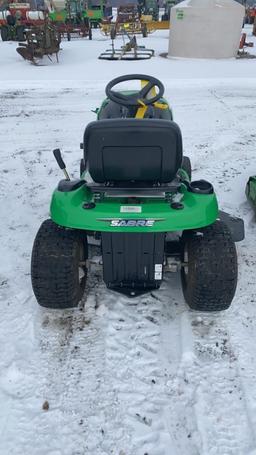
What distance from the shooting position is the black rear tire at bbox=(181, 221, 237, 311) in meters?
2.32

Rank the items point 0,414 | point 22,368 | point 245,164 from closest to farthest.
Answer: point 0,414, point 22,368, point 245,164

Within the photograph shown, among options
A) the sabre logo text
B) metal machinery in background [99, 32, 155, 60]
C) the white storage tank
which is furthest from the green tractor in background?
the sabre logo text

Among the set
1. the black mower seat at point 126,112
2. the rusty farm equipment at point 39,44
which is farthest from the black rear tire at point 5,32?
the black mower seat at point 126,112

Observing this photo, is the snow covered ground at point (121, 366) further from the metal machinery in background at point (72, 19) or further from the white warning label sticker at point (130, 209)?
the metal machinery in background at point (72, 19)

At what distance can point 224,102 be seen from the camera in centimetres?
759

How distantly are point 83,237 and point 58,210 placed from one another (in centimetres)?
34

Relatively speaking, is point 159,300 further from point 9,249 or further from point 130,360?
point 9,249

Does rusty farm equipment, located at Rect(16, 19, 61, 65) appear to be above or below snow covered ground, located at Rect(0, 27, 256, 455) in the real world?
above

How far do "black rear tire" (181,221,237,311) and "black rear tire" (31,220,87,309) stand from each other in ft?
2.24

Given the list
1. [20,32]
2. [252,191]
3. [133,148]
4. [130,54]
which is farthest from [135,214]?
[20,32]

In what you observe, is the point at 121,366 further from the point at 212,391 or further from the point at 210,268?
the point at 210,268

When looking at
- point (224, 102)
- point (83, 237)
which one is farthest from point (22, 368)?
point (224, 102)

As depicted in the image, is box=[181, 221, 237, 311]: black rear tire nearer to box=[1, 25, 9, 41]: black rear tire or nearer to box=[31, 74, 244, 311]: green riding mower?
box=[31, 74, 244, 311]: green riding mower

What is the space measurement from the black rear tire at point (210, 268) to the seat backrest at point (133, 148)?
0.42 meters
